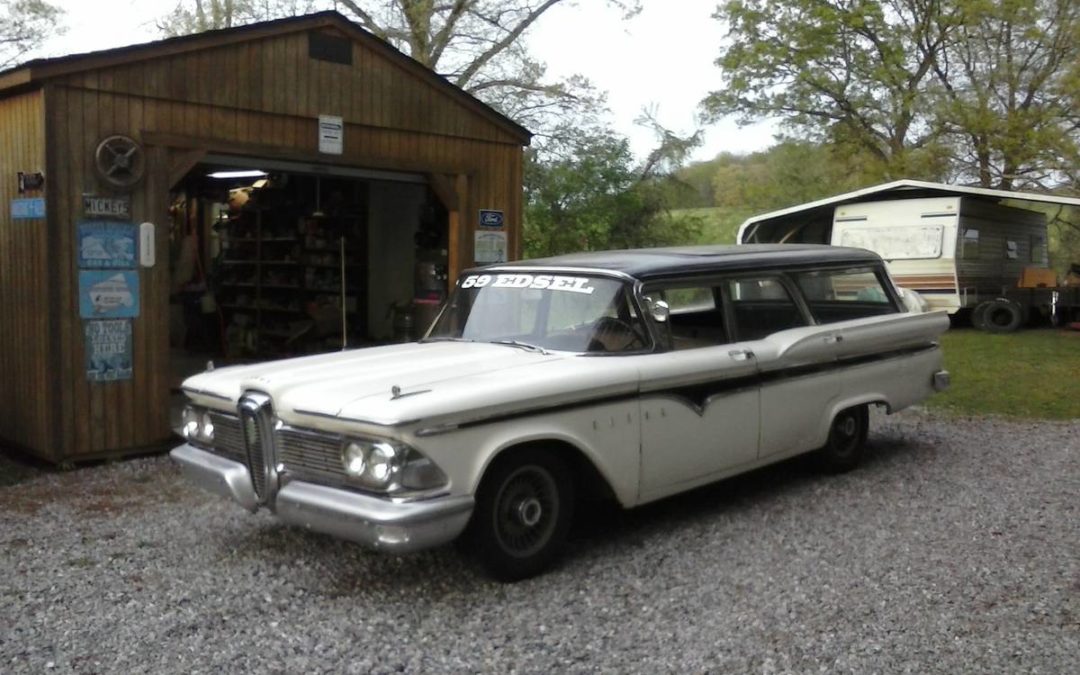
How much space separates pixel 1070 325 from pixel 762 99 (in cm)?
1019

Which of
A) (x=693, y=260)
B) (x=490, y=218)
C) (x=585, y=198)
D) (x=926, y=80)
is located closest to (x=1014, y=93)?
(x=926, y=80)

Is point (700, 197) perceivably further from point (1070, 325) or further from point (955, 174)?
point (1070, 325)

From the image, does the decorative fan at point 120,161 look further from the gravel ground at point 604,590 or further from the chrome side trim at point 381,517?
the chrome side trim at point 381,517

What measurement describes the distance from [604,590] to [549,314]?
1.70 metres

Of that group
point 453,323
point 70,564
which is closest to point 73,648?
point 70,564

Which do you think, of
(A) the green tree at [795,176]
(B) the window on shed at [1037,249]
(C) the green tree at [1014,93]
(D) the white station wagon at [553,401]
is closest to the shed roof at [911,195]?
(B) the window on shed at [1037,249]

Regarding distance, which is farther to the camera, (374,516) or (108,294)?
(108,294)

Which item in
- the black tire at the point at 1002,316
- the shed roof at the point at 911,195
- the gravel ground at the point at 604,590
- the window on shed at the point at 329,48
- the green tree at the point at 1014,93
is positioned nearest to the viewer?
the gravel ground at the point at 604,590

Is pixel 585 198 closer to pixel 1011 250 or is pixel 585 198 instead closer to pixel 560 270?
pixel 1011 250

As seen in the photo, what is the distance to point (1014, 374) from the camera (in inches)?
494

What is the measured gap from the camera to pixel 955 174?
22.7m

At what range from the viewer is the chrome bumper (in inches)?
171

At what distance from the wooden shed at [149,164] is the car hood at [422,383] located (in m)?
2.38

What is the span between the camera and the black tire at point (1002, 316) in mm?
16453
